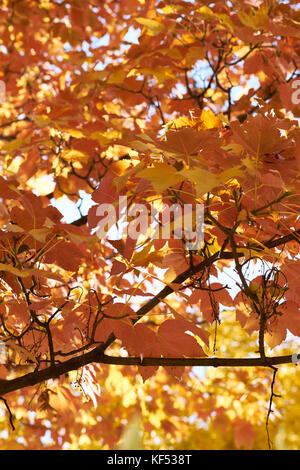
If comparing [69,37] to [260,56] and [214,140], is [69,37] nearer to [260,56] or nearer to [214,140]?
[260,56]

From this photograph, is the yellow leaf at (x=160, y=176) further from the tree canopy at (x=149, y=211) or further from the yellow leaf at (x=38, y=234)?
the yellow leaf at (x=38, y=234)

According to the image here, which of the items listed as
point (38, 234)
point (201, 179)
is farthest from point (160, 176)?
point (38, 234)

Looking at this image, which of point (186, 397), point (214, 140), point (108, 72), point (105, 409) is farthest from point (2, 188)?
point (105, 409)

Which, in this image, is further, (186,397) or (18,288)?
(186,397)

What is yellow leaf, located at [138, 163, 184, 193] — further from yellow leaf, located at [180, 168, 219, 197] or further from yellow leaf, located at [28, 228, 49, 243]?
yellow leaf, located at [28, 228, 49, 243]

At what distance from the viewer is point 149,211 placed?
128cm

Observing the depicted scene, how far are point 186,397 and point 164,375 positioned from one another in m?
0.69

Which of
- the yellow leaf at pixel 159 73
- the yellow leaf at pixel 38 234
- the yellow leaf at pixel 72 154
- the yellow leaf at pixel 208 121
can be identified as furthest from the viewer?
the yellow leaf at pixel 72 154

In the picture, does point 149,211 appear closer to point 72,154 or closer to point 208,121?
point 208,121

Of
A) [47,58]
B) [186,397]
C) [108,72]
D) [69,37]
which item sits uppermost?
[47,58]

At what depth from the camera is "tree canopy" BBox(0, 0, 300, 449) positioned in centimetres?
100

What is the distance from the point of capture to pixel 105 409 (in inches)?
210

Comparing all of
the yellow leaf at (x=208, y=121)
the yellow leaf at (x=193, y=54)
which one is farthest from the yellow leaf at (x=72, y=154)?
the yellow leaf at (x=208, y=121)

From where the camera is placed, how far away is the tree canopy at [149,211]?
1.00m
